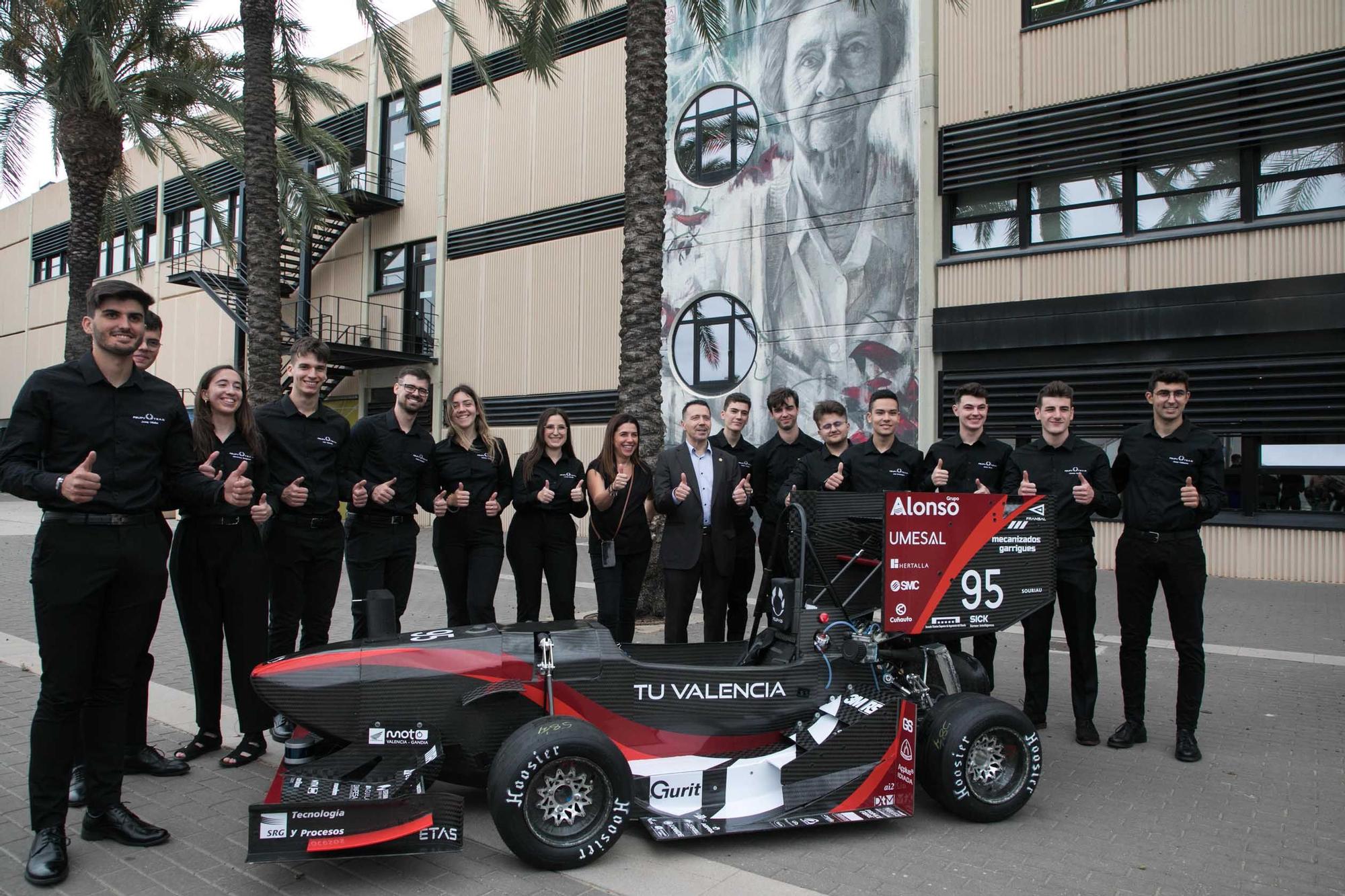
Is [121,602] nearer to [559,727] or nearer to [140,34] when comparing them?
[559,727]

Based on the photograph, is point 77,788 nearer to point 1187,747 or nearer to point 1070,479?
point 1070,479

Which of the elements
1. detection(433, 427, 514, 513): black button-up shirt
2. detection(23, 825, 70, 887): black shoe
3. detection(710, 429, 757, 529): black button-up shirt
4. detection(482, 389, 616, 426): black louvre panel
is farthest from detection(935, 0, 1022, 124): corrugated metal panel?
detection(23, 825, 70, 887): black shoe

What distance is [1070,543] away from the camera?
5.44 m

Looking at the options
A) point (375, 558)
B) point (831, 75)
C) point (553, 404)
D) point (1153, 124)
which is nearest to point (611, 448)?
point (375, 558)

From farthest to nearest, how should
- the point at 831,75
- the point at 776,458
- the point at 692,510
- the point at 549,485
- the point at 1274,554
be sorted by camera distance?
the point at 831,75, the point at 1274,554, the point at 776,458, the point at 549,485, the point at 692,510

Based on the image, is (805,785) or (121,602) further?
(805,785)

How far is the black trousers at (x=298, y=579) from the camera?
5.01 meters

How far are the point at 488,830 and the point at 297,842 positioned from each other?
0.97 metres

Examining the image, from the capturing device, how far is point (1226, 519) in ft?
39.4

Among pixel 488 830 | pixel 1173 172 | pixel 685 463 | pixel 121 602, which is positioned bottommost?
pixel 488 830

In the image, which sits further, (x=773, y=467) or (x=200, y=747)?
(x=773, y=467)

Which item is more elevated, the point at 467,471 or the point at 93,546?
the point at 467,471

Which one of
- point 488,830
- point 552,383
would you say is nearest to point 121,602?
point 488,830

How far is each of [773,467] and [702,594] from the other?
1195 millimetres
